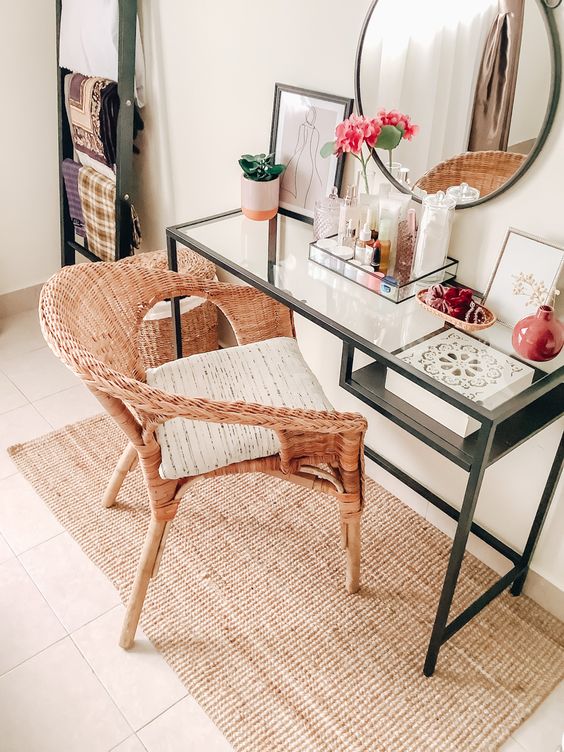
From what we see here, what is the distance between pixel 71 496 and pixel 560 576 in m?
1.31

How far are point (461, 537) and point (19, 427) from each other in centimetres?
151

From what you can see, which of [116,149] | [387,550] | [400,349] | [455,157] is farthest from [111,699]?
[116,149]

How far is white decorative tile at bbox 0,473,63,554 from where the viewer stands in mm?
1880

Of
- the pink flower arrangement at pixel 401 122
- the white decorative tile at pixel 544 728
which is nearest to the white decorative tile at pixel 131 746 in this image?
the white decorative tile at pixel 544 728

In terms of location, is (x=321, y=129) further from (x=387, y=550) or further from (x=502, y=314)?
(x=387, y=550)

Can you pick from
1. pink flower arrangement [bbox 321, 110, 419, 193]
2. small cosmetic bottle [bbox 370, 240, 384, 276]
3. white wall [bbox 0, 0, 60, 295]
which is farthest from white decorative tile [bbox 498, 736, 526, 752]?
white wall [bbox 0, 0, 60, 295]

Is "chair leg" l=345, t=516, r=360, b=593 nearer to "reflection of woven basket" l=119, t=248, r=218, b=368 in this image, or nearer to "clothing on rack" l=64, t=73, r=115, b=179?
"reflection of woven basket" l=119, t=248, r=218, b=368

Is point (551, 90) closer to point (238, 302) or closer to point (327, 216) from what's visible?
point (327, 216)

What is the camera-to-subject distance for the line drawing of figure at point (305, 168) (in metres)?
1.77

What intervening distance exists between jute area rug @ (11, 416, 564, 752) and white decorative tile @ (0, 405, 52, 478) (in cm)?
9

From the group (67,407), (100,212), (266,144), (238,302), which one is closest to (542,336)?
(238,302)

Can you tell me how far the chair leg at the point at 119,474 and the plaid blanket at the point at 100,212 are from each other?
0.94 m

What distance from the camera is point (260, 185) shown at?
5.99ft

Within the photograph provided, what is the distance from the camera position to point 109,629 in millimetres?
1653
